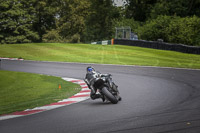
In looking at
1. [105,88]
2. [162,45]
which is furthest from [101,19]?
[105,88]

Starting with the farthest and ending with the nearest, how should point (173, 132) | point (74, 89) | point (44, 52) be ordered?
point (44, 52) → point (74, 89) → point (173, 132)

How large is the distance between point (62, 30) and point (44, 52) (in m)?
26.8

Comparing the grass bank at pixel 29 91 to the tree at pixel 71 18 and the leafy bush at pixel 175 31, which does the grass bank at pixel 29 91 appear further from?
the tree at pixel 71 18

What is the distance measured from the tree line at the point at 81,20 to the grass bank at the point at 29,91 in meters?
29.7

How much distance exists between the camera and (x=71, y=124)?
6.80m

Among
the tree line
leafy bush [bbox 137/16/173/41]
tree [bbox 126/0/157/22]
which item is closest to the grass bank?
the tree line

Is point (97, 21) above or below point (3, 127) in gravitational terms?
above

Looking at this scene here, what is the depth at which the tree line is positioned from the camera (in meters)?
43.9

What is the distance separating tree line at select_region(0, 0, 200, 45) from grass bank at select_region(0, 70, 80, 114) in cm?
2969

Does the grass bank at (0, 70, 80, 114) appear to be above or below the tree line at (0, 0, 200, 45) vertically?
below

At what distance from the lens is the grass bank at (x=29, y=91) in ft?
31.7

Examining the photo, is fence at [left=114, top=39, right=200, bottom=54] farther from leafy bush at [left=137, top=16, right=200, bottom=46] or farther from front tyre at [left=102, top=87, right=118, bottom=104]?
front tyre at [left=102, top=87, right=118, bottom=104]

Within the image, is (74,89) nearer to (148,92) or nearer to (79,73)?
(148,92)

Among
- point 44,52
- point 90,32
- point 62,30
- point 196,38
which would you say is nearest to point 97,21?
point 90,32
